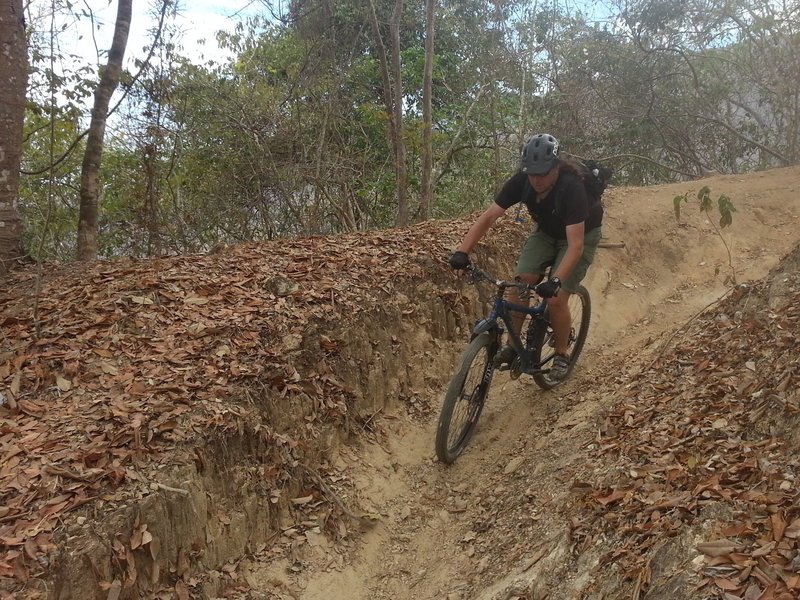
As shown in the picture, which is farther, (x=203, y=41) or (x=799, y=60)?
(x=799, y=60)

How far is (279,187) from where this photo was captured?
38.0 feet

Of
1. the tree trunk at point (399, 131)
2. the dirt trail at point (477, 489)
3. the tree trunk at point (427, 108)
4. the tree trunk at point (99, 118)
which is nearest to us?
the dirt trail at point (477, 489)

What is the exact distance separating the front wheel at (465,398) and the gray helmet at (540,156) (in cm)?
136

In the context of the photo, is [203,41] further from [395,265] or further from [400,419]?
[400,419]

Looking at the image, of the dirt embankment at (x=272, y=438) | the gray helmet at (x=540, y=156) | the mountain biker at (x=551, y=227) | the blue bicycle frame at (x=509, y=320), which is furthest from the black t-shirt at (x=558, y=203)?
the dirt embankment at (x=272, y=438)

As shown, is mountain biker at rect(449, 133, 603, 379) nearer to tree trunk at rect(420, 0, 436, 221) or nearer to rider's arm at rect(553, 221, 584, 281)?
rider's arm at rect(553, 221, 584, 281)

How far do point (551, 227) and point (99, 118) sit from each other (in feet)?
16.8

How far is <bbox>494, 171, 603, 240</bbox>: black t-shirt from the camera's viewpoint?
443 centimetres

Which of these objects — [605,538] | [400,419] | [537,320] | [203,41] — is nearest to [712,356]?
[537,320]

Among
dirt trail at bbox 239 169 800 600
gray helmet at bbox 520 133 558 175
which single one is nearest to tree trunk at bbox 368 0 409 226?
dirt trail at bbox 239 169 800 600

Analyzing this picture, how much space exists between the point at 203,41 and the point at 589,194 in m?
9.59

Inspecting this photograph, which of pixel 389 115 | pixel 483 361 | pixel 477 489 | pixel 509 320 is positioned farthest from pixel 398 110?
pixel 477 489

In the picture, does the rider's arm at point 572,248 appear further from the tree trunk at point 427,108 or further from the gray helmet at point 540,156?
the tree trunk at point 427,108

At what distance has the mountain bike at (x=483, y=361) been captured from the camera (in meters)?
4.46
